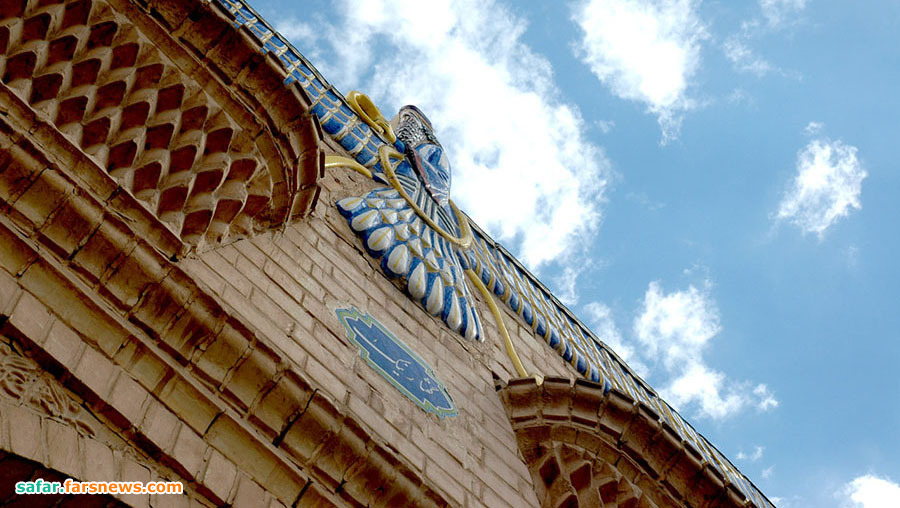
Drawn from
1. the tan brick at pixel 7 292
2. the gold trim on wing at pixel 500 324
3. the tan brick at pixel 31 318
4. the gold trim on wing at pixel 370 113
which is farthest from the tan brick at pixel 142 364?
the gold trim on wing at pixel 370 113

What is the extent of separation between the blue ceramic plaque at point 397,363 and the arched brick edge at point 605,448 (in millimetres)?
607

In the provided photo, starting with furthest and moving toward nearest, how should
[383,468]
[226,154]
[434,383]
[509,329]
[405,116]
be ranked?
1. [405,116]
2. [509,329]
3. [434,383]
4. [226,154]
5. [383,468]

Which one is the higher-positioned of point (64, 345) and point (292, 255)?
point (292, 255)

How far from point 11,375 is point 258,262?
1.71m

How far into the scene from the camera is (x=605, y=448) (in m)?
5.57

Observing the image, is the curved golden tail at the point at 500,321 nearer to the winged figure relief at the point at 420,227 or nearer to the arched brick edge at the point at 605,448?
the winged figure relief at the point at 420,227

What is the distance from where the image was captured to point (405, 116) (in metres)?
8.07

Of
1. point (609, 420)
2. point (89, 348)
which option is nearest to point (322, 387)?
point (89, 348)

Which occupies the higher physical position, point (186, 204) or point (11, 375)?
point (186, 204)

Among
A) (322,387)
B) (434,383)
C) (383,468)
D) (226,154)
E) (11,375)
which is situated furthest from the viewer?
(434,383)

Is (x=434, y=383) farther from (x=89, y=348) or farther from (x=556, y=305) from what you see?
(x=556, y=305)

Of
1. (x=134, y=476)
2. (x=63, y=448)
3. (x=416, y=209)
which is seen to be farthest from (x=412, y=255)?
(x=63, y=448)

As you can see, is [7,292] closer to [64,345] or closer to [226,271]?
[64,345]

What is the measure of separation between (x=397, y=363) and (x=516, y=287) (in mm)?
2870
